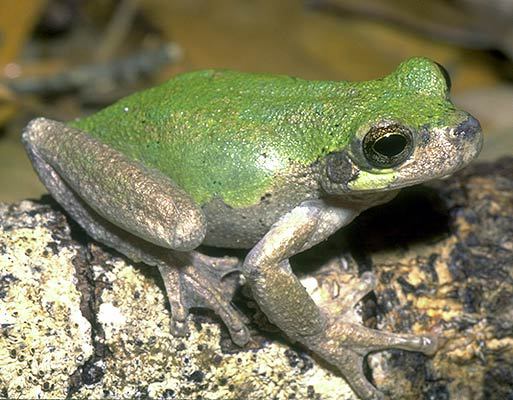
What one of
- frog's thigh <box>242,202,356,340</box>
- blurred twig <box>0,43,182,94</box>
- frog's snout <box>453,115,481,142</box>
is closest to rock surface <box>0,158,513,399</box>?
frog's thigh <box>242,202,356,340</box>

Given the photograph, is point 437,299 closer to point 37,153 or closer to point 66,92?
point 37,153

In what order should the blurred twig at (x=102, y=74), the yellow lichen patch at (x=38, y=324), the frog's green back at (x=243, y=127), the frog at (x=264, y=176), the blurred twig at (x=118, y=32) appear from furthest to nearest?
the blurred twig at (x=118, y=32)
the blurred twig at (x=102, y=74)
the frog's green back at (x=243, y=127)
the frog at (x=264, y=176)
the yellow lichen patch at (x=38, y=324)

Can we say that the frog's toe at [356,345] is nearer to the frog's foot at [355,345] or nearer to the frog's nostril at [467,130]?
the frog's foot at [355,345]

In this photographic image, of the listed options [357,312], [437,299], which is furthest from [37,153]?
[437,299]

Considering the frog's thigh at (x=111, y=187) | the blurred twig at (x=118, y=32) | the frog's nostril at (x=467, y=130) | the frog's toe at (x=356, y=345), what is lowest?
the frog's toe at (x=356, y=345)

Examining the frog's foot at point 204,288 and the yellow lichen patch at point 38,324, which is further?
the frog's foot at point 204,288

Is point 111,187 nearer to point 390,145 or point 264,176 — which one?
point 264,176

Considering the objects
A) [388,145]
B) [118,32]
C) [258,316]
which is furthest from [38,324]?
[118,32]

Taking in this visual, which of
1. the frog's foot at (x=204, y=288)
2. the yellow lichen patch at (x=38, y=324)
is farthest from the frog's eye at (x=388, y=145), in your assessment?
the yellow lichen patch at (x=38, y=324)
